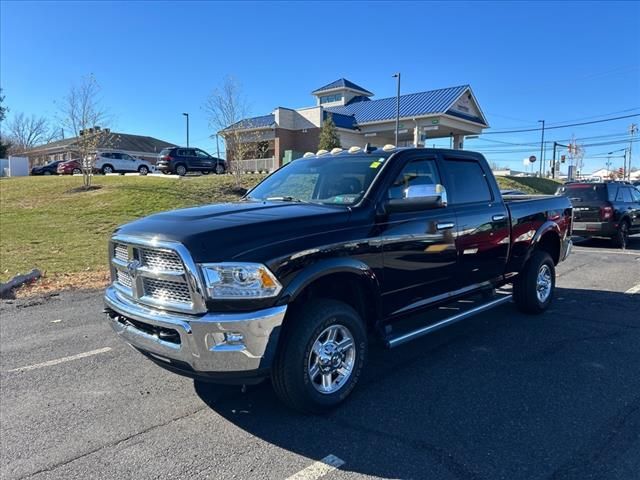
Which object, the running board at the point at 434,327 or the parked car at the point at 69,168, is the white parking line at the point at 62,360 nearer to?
the running board at the point at 434,327

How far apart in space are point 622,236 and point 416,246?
37.0 ft

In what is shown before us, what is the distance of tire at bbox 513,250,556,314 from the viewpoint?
604 centimetres

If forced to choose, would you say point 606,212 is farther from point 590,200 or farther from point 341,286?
point 341,286

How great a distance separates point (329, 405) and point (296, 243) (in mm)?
1239

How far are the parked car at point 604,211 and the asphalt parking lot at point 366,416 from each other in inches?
329

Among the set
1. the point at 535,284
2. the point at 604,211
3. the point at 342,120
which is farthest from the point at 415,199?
→ the point at 342,120

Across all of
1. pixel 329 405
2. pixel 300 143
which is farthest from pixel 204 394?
pixel 300 143

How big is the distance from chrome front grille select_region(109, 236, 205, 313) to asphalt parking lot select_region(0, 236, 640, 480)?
0.92m

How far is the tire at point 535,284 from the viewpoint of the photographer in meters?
6.04

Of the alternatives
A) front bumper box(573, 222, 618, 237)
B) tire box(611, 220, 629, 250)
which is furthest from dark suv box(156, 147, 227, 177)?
tire box(611, 220, 629, 250)

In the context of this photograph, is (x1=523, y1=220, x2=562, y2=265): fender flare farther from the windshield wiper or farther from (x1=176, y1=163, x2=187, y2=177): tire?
(x1=176, y1=163, x2=187, y2=177): tire

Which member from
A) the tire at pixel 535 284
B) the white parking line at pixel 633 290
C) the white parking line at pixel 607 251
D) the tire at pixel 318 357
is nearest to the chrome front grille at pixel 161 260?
the tire at pixel 318 357

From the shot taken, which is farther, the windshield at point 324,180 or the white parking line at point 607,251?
the white parking line at point 607,251

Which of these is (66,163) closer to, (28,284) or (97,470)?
(28,284)
